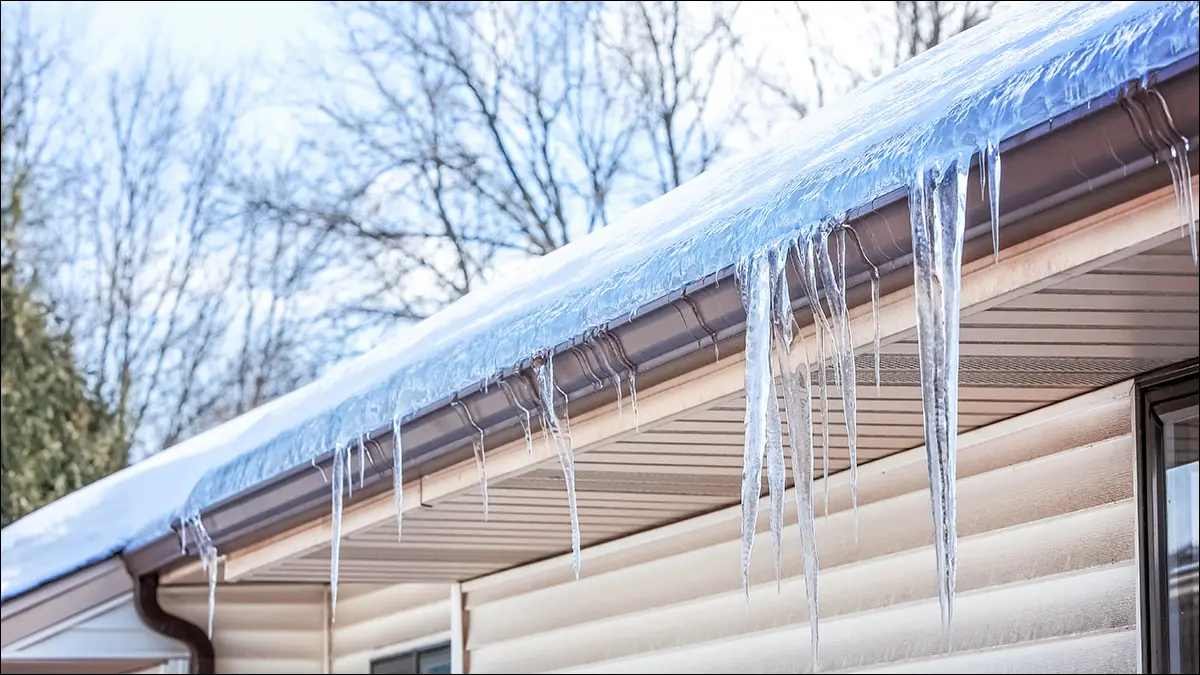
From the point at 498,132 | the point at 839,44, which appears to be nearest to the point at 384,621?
the point at 839,44

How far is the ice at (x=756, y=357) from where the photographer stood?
2.83m

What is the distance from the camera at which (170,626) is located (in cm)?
695

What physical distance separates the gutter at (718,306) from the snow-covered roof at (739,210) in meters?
0.03

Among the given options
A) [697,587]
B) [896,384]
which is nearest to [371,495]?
[697,587]

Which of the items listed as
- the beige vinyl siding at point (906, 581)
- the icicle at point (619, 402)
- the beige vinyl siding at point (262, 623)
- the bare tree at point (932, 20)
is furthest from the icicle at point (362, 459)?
the bare tree at point (932, 20)

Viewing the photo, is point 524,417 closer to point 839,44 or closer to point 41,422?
point 839,44

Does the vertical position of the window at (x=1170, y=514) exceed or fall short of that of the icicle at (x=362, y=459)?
it falls short

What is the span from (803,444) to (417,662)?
426 cm

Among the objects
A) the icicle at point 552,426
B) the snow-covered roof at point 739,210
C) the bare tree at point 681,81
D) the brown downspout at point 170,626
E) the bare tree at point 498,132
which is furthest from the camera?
the bare tree at point 498,132

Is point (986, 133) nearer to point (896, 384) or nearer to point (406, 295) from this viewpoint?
point (896, 384)

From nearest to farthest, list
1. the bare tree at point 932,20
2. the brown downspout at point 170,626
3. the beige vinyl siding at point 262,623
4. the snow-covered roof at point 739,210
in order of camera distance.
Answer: the snow-covered roof at point 739,210 < the brown downspout at point 170,626 < the beige vinyl siding at point 262,623 < the bare tree at point 932,20

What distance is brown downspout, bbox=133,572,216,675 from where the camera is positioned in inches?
268

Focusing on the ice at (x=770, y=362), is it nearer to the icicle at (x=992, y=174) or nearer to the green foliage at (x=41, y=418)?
the icicle at (x=992, y=174)

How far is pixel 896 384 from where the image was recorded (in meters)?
3.56
